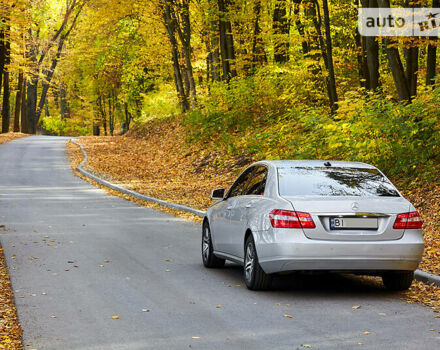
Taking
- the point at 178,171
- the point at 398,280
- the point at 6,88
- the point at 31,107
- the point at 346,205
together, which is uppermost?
the point at 6,88

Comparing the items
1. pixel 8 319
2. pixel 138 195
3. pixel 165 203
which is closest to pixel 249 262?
pixel 8 319

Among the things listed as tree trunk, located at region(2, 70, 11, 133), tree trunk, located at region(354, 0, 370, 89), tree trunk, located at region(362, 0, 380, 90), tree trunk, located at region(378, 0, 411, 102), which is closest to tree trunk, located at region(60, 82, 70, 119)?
tree trunk, located at region(2, 70, 11, 133)

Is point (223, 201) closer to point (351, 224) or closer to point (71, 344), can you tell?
point (351, 224)

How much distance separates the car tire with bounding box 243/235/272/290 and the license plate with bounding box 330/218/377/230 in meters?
1.06

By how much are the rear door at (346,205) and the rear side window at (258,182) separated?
1.18 ft

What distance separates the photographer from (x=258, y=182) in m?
8.96

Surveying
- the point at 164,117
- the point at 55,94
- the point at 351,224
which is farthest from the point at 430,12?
A: the point at 55,94

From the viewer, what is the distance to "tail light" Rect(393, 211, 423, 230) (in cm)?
775

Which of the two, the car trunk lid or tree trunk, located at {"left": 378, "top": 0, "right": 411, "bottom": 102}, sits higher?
tree trunk, located at {"left": 378, "top": 0, "right": 411, "bottom": 102}

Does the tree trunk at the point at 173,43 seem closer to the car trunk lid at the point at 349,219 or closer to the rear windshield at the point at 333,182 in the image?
the rear windshield at the point at 333,182

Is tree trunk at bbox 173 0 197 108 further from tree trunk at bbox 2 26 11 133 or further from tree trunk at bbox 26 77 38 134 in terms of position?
tree trunk at bbox 26 77 38 134

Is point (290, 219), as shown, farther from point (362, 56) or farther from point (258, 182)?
point (362, 56)

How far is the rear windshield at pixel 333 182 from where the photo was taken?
8133 mm

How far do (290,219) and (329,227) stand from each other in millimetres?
447
